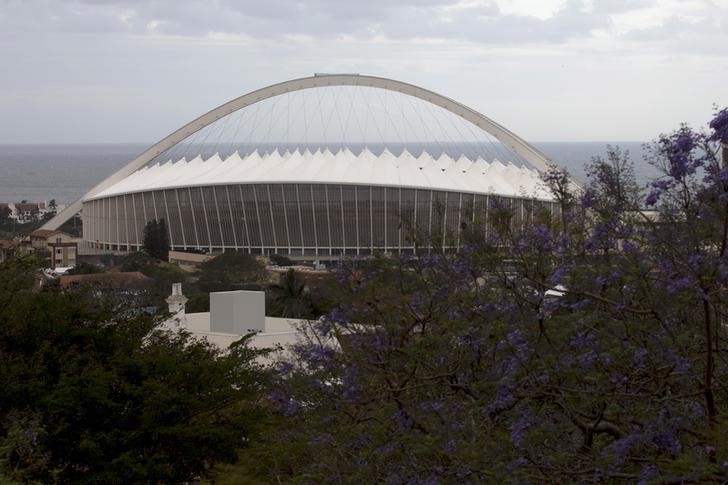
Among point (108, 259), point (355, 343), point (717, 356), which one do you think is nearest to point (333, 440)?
point (355, 343)

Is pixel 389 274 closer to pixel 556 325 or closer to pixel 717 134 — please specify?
pixel 556 325

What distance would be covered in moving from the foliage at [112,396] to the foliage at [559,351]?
22.0 ft

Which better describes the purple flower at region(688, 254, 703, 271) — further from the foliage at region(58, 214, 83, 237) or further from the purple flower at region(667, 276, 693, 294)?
the foliage at region(58, 214, 83, 237)

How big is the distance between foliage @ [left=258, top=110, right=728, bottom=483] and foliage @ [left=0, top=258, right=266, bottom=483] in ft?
22.0

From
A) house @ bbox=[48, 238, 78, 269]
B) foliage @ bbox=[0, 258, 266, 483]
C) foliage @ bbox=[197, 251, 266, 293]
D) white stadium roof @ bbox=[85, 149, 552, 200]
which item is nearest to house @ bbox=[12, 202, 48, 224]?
white stadium roof @ bbox=[85, 149, 552, 200]

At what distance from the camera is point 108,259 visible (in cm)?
7906

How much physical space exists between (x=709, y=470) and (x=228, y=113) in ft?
254

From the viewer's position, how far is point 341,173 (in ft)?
260

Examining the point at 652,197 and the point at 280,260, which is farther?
the point at 280,260

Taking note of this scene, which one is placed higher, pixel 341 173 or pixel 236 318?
pixel 341 173

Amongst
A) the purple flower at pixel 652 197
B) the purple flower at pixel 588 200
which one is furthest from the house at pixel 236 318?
the purple flower at pixel 652 197

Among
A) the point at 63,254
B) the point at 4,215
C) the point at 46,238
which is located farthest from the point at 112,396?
the point at 4,215

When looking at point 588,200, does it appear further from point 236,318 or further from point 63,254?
point 63,254

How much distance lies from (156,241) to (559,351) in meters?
69.8
